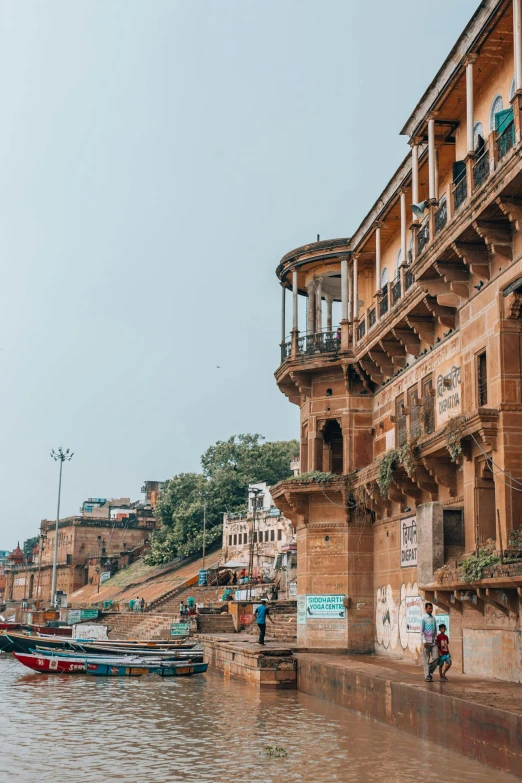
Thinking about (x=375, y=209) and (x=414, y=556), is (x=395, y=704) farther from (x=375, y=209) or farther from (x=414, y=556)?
(x=375, y=209)

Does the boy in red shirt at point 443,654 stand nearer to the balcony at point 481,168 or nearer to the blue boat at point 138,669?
the balcony at point 481,168

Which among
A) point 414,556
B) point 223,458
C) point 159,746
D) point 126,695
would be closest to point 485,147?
point 414,556

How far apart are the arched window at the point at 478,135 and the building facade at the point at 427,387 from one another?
35 mm

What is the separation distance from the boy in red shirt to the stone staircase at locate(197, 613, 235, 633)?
22.9 meters

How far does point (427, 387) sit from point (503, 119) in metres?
6.39

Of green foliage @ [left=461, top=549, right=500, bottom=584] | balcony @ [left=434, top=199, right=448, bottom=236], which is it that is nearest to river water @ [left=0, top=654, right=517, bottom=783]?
green foliage @ [left=461, top=549, right=500, bottom=584]

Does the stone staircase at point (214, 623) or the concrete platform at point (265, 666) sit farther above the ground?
the stone staircase at point (214, 623)

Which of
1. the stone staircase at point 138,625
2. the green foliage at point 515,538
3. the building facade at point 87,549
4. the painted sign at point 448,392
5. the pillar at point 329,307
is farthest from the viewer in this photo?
the building facade at point 87,549

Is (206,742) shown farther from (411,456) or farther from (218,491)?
(218,491)

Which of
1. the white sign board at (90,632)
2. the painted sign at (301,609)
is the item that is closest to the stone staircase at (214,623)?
the white sign board at (90,632)

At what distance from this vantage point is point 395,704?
14727mm

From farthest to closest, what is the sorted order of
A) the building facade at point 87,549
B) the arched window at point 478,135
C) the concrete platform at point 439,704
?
the building facade at point 87,549, the arched window at point 478,135, the concrete platform at point 439,704

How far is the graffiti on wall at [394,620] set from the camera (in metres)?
20.5

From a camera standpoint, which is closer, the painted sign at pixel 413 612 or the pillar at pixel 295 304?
the painted sign at pixel 413 612
